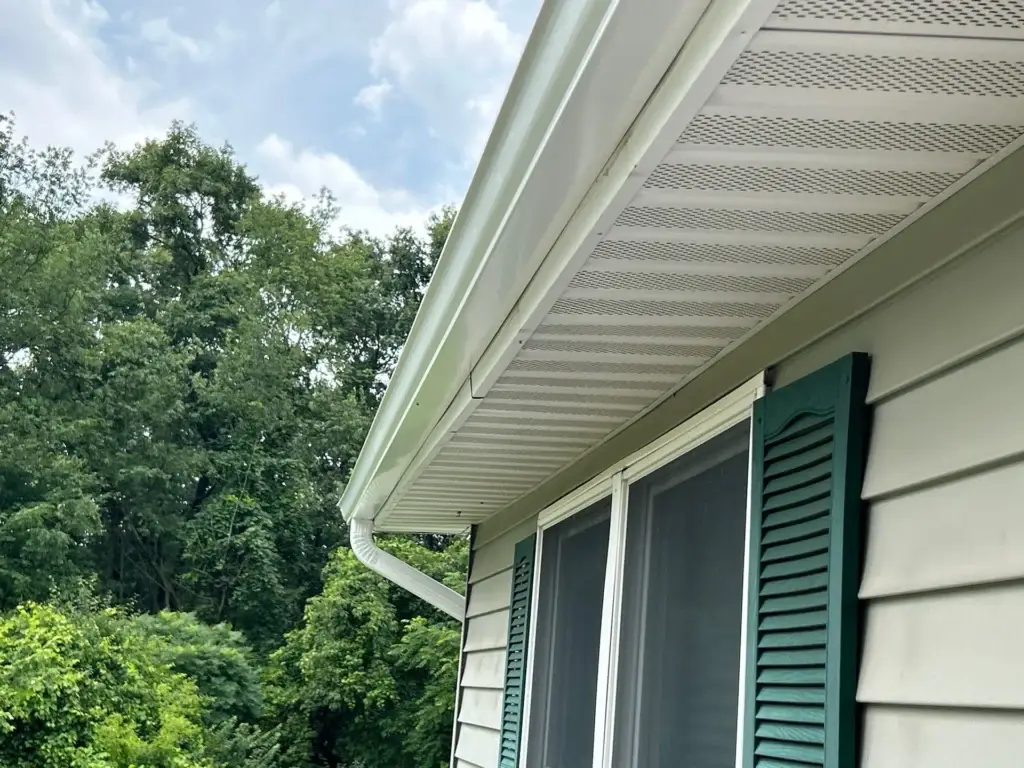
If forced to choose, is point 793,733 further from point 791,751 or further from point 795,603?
point 795,603

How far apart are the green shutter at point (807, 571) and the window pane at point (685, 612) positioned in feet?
0.77

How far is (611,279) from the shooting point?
71.2 inches

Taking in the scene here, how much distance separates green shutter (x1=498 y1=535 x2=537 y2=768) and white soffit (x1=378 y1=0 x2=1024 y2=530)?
1421 mm

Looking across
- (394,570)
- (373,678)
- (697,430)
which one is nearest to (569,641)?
(697,430)

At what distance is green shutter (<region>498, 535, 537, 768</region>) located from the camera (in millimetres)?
3682

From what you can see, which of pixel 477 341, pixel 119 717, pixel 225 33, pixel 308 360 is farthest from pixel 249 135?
pixel 477 341

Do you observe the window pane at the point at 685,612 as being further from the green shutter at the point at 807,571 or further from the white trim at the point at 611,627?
the green shutter at the point at 807,571

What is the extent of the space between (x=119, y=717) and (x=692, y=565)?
5418 mm

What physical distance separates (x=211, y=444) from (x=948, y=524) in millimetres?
15563

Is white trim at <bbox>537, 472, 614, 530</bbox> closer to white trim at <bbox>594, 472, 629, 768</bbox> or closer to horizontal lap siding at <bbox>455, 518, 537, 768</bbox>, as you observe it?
white trim at <bbox>594, 472, 629, 768</bbox>

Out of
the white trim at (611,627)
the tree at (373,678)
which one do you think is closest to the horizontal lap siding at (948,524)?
the white trim at (611,627)

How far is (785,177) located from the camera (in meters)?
1.42

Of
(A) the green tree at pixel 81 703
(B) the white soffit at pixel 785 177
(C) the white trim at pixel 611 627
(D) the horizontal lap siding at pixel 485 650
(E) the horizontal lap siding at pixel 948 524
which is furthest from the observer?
(A) the green tree at pixel 81 703

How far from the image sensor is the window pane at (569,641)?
307cm
